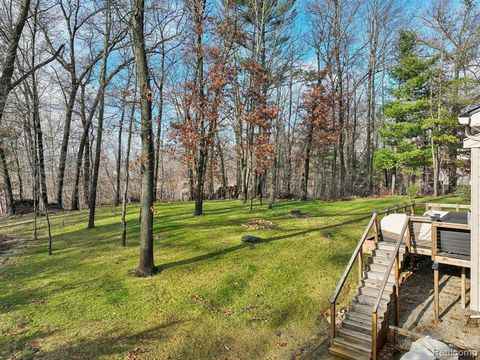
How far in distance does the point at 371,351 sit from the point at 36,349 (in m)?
6.28

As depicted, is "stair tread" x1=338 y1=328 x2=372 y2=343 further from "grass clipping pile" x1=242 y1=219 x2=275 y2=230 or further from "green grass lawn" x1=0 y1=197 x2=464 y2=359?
"grass clipping pile" x1=242 y1=219 x2=275 y2=230

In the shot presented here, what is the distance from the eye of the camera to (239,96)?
1545 cm

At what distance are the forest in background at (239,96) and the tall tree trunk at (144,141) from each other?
0.04 meters

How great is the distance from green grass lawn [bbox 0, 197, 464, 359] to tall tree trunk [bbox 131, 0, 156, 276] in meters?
0.64

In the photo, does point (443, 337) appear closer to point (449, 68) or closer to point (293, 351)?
point (293, 351)

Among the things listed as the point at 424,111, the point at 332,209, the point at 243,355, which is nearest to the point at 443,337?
the point at 243,355

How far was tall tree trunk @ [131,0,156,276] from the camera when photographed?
729 cm

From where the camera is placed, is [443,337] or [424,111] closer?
[443,337]

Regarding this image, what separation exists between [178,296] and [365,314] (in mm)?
4234

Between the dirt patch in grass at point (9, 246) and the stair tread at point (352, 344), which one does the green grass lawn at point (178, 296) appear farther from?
the dirt patch in grass at point (9, 246)

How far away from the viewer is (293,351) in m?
5.57

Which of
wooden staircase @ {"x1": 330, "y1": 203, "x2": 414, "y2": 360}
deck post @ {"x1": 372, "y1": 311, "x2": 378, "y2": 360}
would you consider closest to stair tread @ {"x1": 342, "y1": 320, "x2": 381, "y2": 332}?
wooden staircase @ {"x1": 330, "y1": 203, "x2": 414, "y2": 360}

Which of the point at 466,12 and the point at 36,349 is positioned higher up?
the point at 466,12

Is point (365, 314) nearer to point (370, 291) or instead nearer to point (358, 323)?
point (358, 323)
